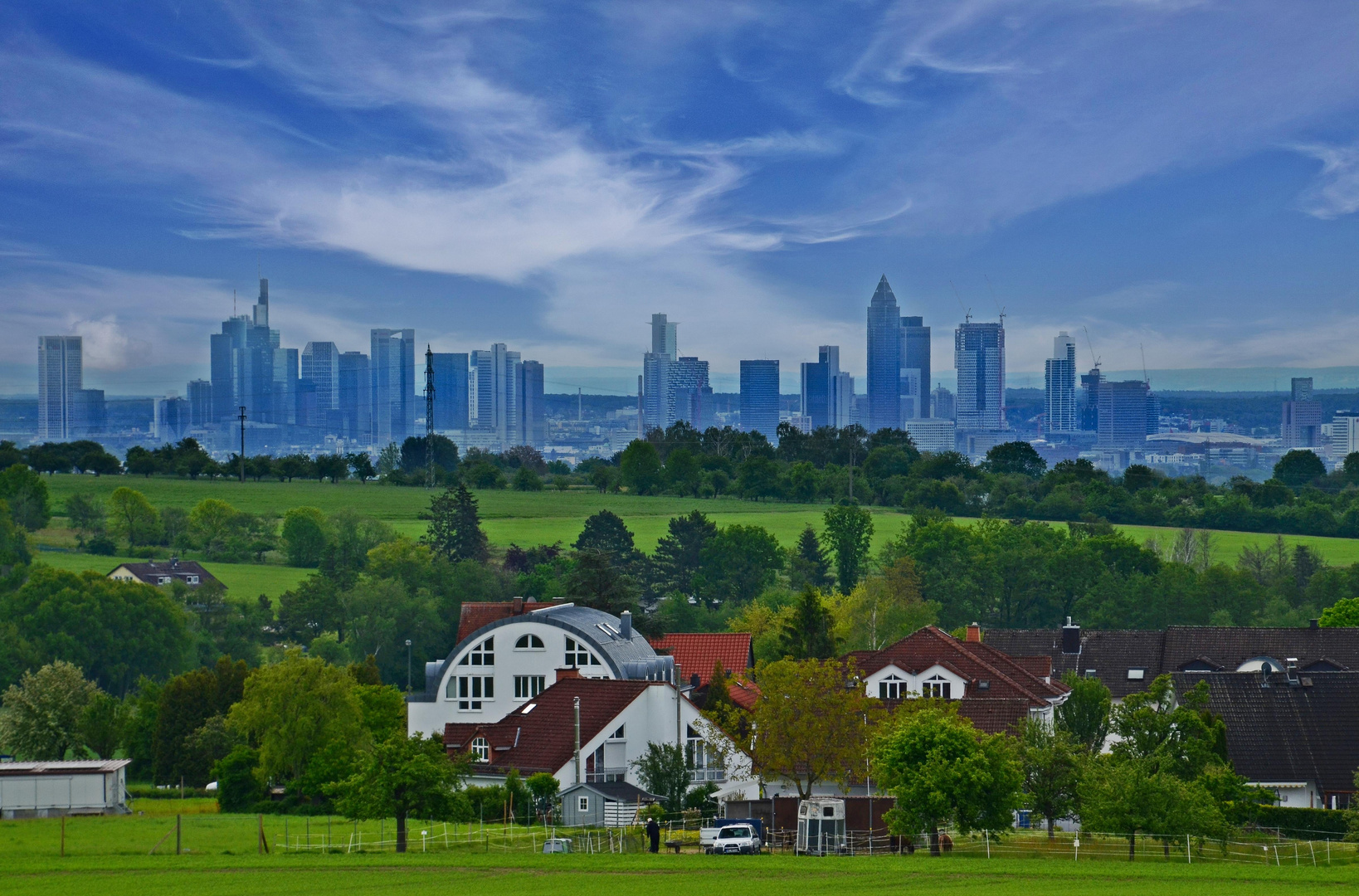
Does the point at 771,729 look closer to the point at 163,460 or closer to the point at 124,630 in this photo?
the point at 124,630

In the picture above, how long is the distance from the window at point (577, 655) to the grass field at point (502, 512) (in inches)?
2870

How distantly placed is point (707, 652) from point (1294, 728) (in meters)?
27.6

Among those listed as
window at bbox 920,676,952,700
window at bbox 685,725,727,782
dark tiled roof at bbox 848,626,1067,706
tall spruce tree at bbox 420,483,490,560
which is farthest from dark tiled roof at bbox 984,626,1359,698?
tall spruce tree at bbox 420,483,490,560

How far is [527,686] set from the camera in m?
62.0

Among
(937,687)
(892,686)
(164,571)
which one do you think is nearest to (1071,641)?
(937,687)

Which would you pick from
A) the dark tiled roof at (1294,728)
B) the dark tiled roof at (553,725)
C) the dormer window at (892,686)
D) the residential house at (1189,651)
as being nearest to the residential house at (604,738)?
the dark tiled roof at (553,725)

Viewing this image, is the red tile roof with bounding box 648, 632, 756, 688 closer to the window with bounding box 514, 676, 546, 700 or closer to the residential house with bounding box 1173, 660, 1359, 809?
the window with bounding box 514, 676, 546, 700

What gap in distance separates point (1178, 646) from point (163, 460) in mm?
148110

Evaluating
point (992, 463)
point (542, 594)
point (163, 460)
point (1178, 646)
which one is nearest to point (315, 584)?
point (542, 594)

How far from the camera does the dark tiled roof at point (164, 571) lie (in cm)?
12910

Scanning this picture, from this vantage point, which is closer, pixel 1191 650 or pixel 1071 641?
pixel 1191 650

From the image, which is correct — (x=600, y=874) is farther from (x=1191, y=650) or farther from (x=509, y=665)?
(x=1191, y=650)

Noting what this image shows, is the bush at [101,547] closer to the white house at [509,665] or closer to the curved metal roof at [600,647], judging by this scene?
the curved metal roof at [600,647]

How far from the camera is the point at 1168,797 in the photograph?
3547cm
